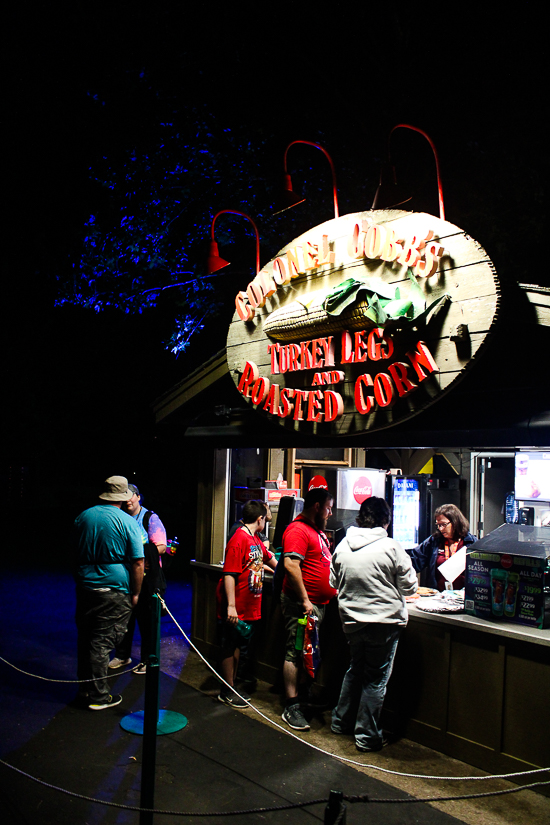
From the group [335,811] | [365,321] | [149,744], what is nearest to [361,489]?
[365,321]

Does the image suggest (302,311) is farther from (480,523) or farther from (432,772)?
(480,523)

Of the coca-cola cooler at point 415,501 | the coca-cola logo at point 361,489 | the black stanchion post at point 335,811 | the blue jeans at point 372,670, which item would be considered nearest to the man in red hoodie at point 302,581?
the blue jeans at point 372,670

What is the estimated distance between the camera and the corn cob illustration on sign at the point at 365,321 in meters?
4.12

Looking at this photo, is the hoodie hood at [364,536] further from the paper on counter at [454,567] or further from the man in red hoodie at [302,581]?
the paper on counter at [454,567]

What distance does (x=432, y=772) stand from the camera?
4.48m

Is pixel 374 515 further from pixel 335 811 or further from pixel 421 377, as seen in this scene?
pixel 335 811

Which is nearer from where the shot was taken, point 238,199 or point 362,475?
point 362,475

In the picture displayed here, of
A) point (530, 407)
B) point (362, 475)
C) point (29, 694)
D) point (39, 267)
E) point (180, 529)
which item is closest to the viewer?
point (530, 407)

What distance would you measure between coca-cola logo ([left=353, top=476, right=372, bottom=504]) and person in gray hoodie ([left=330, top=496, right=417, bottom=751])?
121 inches

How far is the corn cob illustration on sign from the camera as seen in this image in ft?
13.5

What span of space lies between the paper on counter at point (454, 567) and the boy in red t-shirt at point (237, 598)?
1.81m

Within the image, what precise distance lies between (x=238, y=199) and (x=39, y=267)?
5.59 m

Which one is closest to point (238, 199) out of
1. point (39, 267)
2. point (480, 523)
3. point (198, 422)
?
point (39, 267)

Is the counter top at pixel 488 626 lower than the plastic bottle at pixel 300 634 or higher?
higher
